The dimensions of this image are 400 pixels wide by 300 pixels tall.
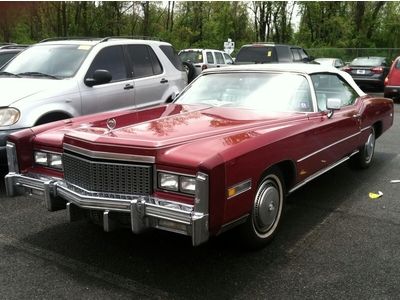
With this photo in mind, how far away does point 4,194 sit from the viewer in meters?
5.41

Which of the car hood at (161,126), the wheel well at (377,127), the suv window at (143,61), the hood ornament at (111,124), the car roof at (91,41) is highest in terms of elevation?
the car roof at (91,41)

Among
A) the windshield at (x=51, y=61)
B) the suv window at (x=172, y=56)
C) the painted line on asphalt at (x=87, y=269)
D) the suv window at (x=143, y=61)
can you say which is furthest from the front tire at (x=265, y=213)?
the suv window at (x=172, y=56)

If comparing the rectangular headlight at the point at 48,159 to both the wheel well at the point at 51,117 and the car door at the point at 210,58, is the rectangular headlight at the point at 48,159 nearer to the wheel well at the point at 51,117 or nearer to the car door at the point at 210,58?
the wheel well at the point at 51,117

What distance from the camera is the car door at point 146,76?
7434 mm

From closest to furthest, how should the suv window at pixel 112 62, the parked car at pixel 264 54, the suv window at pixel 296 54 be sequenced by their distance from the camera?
the suv window at pixel 112 62, the parked car at pixel 264 54, the suv window at pixel 296 54

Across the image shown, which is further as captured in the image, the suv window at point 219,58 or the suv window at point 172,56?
the suv window at point 219,58

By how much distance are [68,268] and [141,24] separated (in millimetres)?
37187

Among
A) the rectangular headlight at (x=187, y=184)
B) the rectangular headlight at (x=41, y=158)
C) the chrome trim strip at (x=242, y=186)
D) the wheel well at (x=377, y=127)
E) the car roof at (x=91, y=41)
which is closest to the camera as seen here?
the rectangular headlight at (x=187, y=184)

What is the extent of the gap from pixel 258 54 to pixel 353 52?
19.5 metres

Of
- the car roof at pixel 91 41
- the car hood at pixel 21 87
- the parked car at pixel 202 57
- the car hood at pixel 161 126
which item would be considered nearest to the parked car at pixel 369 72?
the parked car at pixel 202 57

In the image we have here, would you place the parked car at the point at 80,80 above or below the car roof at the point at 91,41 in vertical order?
below

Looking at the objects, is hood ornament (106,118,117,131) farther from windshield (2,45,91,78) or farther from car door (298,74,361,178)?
windshield (2,45,91,78)

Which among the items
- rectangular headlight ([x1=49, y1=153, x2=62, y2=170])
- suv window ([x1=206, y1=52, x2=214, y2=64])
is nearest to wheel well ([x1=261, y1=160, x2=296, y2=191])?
rectangular headlight ([x1=49, y1=153, x2=62, y2=170])

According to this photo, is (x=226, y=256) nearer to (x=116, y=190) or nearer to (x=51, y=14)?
(x=116, y=190)
